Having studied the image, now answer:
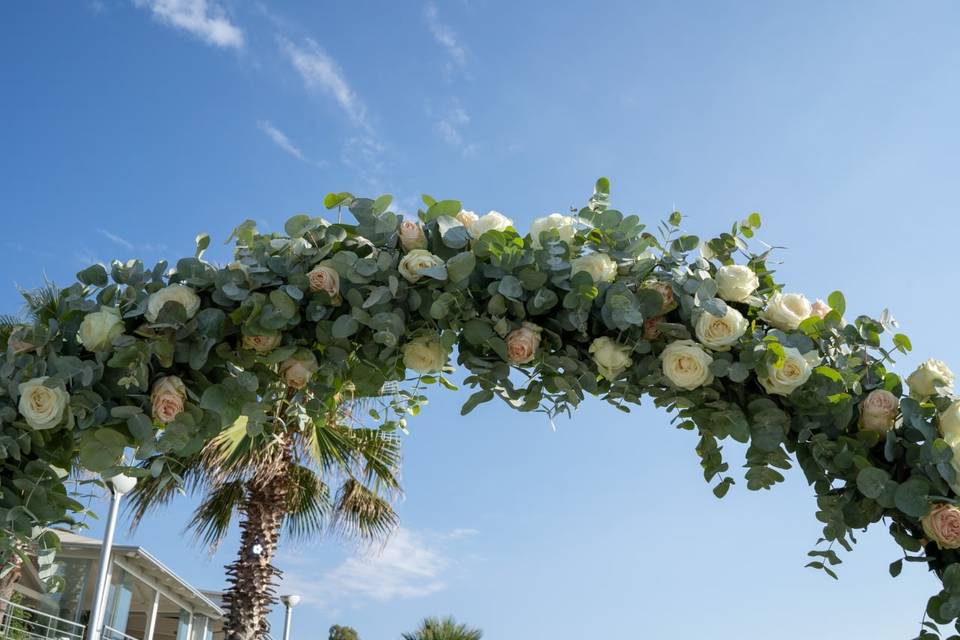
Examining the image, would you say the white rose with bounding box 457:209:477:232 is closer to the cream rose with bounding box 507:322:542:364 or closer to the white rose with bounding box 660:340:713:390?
the cream rose with bounding box 507:322:542:364

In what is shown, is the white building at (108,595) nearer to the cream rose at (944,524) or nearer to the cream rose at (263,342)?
the cream rose at (263,342)

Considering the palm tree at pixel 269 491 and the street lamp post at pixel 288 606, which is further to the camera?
the street lamp post at pixel 288 606

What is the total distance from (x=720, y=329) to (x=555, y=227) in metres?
0.44

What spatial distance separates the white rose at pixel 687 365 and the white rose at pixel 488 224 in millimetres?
469

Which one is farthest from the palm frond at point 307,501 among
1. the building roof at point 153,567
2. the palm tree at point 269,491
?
the building roof at point 153,567

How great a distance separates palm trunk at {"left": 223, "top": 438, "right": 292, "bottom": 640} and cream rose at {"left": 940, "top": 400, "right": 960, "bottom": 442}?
6.57 meters

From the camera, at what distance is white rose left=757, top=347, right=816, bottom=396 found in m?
1.73

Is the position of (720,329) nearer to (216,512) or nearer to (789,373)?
(789,373)

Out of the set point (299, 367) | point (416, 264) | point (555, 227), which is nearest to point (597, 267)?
point (555, 227)

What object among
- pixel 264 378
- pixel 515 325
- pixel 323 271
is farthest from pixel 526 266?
pixel 264 378

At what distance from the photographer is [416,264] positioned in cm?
182

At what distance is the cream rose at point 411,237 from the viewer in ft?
6.26

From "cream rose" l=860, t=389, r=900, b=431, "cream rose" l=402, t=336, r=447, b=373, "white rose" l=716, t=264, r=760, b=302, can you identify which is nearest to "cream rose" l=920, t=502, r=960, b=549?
"cream rose" l=860, t=389, r=900, b=431

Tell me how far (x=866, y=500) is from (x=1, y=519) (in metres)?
1.89
